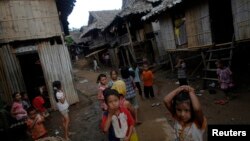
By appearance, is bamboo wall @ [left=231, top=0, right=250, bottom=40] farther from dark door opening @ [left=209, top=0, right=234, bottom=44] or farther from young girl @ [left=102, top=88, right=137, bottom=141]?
young girl @ [left=102, top=88, right=137, bottom=141]

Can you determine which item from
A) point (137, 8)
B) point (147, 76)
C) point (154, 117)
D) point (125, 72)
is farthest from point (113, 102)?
point (137, 8)

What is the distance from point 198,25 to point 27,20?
7308 mm

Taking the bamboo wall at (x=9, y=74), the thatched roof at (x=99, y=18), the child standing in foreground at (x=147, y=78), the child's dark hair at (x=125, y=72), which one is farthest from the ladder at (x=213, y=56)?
the thatched roof at (x=99, y=18)

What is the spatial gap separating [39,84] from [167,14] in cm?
782

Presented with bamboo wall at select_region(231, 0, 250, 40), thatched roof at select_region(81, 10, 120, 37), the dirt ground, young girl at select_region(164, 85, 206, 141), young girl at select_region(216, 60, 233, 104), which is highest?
thatched roof at select_region(81, 10, 120, 37)

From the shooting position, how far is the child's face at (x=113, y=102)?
3303mm

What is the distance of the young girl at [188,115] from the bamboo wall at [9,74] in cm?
828

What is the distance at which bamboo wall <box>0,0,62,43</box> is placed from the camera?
9.71m

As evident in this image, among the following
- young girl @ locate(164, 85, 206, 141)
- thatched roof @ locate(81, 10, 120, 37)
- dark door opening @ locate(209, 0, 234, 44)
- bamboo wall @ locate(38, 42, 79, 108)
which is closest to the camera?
young girl @ locate(164, 85, 206, 141)

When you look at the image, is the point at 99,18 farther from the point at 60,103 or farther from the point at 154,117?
the point at 60,103

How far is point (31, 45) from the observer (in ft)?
33.8

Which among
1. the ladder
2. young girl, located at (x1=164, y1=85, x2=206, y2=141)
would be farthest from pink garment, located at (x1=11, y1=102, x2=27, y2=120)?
the ladder

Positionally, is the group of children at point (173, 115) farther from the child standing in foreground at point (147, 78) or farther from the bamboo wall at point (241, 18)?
the bamboo wall at point (241, 18)

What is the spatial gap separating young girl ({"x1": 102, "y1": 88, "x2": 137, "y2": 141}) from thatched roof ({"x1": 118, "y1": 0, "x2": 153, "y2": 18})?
46.4ft
